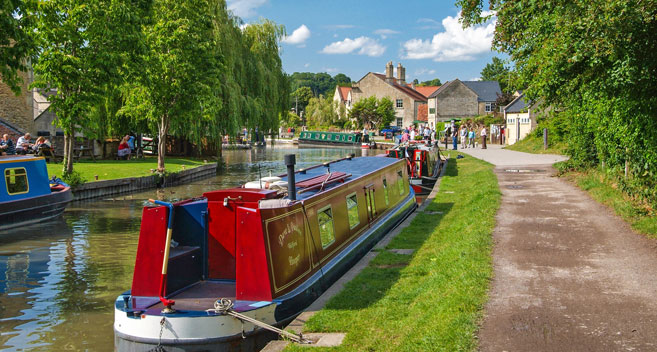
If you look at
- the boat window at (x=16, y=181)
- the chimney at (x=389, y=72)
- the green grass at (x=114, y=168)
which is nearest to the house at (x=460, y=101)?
the chimney at (x=389, y=72)

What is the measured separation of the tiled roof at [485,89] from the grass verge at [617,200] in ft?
191

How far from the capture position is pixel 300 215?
748 cm

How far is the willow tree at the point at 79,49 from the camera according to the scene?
17.7m

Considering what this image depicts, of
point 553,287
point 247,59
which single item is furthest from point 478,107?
point 553,287

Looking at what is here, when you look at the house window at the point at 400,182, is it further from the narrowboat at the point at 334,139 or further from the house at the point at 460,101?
the house at the point at 460,101

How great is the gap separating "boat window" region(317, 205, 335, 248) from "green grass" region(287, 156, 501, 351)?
696mm

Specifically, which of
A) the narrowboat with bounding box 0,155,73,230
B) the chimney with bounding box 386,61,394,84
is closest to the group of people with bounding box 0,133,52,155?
the narrowboat with bounding box 0,155,73,230

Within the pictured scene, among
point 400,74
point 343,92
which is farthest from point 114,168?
point 343,92

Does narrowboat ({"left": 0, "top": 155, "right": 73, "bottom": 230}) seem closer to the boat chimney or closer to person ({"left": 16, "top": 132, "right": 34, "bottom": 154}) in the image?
person ({"left": 16, "top": 132, "right": 34, "bottom": 154})

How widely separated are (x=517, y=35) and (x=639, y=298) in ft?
19.0

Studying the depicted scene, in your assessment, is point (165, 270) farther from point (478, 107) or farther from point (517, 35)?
point (478, 107)

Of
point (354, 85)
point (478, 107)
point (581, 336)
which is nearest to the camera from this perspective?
point (581, 336)

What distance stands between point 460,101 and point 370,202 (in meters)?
63.0

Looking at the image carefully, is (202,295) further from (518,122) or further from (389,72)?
(389,72)
